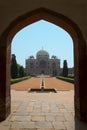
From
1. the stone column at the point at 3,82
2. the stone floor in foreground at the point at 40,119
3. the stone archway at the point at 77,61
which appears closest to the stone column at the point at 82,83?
the stone archway at the point at 77,61

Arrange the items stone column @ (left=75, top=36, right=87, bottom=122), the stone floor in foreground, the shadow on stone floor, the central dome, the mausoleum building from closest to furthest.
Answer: the shadow on stone floor
the stone floor in foreground
stone column @ (left=75, top=36, right=87, bottom=122)
the central dome
the mausoleum building

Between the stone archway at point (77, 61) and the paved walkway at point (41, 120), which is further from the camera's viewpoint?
the stone archway at point (77, 61)

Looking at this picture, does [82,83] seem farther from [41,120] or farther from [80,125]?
[41,120]

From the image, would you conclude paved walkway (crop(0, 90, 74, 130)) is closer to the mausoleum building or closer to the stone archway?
the stone archway

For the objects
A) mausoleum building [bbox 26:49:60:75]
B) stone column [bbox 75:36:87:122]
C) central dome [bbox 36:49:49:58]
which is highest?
central dome [bbox 36:49:49:58]

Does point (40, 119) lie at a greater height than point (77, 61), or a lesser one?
lesser

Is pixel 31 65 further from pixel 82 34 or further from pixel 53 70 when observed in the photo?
pixel 82 34

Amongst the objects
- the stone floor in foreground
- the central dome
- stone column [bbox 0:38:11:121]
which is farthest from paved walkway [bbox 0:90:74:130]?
the central dome

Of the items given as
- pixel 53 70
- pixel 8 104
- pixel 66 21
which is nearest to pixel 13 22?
pixel 66 21

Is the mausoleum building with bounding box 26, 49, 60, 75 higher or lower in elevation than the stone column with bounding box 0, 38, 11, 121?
higher

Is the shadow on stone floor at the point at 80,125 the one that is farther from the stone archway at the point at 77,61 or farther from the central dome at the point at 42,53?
the central dome at the point at 42,53

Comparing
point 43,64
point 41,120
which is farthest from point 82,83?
point 43,64

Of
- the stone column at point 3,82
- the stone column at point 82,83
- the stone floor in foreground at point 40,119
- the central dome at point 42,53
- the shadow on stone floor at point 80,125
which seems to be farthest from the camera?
the central dome at point 42,53

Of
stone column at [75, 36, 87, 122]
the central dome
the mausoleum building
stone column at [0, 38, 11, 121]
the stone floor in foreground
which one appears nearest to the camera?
the stone floor in foreground
